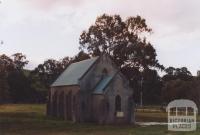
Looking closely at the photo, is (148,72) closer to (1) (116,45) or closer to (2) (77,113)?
(1) (116,45)

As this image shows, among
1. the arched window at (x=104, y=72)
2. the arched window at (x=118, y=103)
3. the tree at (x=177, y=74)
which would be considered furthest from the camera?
the tree at (x=177, y=74)

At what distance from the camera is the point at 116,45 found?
8569cm

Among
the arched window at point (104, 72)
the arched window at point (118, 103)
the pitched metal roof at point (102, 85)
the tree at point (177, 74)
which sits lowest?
the arched window at point (118, 103)

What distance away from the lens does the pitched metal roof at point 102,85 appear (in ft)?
198

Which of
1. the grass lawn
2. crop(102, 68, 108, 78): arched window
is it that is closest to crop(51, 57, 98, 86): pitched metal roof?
crop(102, 68, 108, 78): arched window

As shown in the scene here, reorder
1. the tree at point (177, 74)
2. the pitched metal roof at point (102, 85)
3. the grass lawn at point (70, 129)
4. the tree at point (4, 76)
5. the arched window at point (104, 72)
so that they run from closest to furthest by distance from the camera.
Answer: the grass lawn at point (70, 129), the pitched metal roof at point (102, 85), the arched window at point (104, 72), the tree at point (4, 76), the tree at point (177, 74)

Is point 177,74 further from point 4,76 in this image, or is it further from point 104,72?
point 104,72

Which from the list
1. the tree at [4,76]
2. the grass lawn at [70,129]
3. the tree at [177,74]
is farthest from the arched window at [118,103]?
the tree at [177,74]

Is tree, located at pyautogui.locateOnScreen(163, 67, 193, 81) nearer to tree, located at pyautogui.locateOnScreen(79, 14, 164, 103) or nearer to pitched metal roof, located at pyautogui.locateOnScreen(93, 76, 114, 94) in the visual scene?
tree, located at pyautogui.locateOnScreen(79, 14, 164, 103)

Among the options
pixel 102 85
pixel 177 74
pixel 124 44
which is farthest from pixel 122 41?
pixel 177 74

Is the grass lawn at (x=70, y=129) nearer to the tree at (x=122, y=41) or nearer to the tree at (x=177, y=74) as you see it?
the tree at (x=122, y=41)

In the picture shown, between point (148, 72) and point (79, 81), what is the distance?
25231 millimetres

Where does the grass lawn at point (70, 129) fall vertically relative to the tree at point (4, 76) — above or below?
below

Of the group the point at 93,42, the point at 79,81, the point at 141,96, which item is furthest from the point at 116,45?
the point at 141,96
